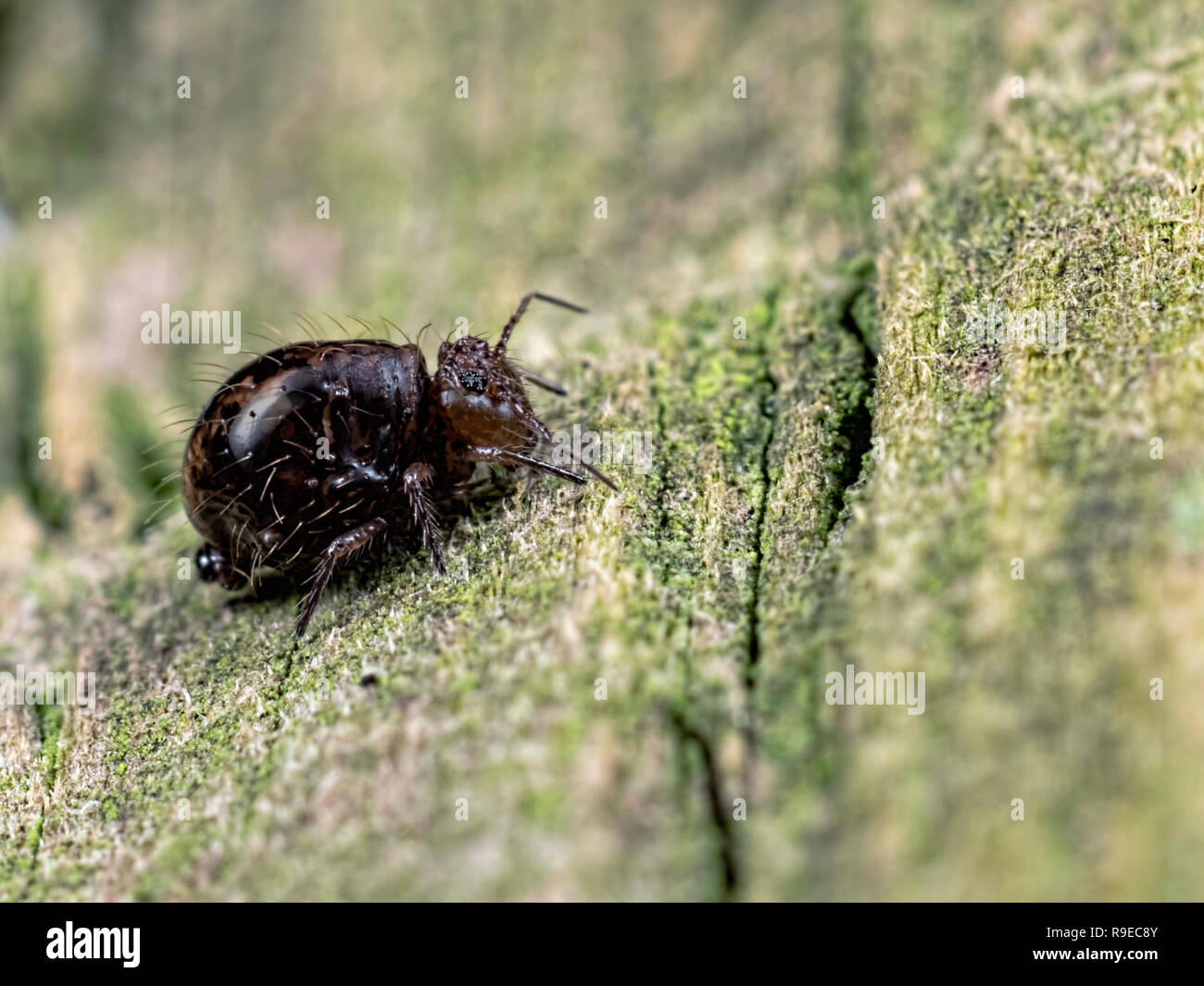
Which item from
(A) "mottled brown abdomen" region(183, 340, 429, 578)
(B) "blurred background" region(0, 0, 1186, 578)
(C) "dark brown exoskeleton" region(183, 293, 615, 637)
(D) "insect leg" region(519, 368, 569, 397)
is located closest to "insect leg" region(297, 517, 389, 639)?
(C) "dark brown exoskeleton" region(183, 293, 615, 637)

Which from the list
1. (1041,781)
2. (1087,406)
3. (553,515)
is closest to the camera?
(1041,781)

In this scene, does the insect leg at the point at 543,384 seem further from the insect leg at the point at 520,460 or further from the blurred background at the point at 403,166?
the insect leg at the point at 520,460

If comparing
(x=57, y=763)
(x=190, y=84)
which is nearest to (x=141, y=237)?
(x=190, y=84)

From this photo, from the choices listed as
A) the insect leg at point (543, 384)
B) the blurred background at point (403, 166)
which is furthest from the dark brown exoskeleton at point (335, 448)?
the blurred background at point (403, 166)

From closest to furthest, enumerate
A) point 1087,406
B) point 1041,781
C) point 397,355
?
point 1041,781, point 1087,406, point 397,355

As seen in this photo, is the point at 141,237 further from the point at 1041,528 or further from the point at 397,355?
the point at 1041,528
